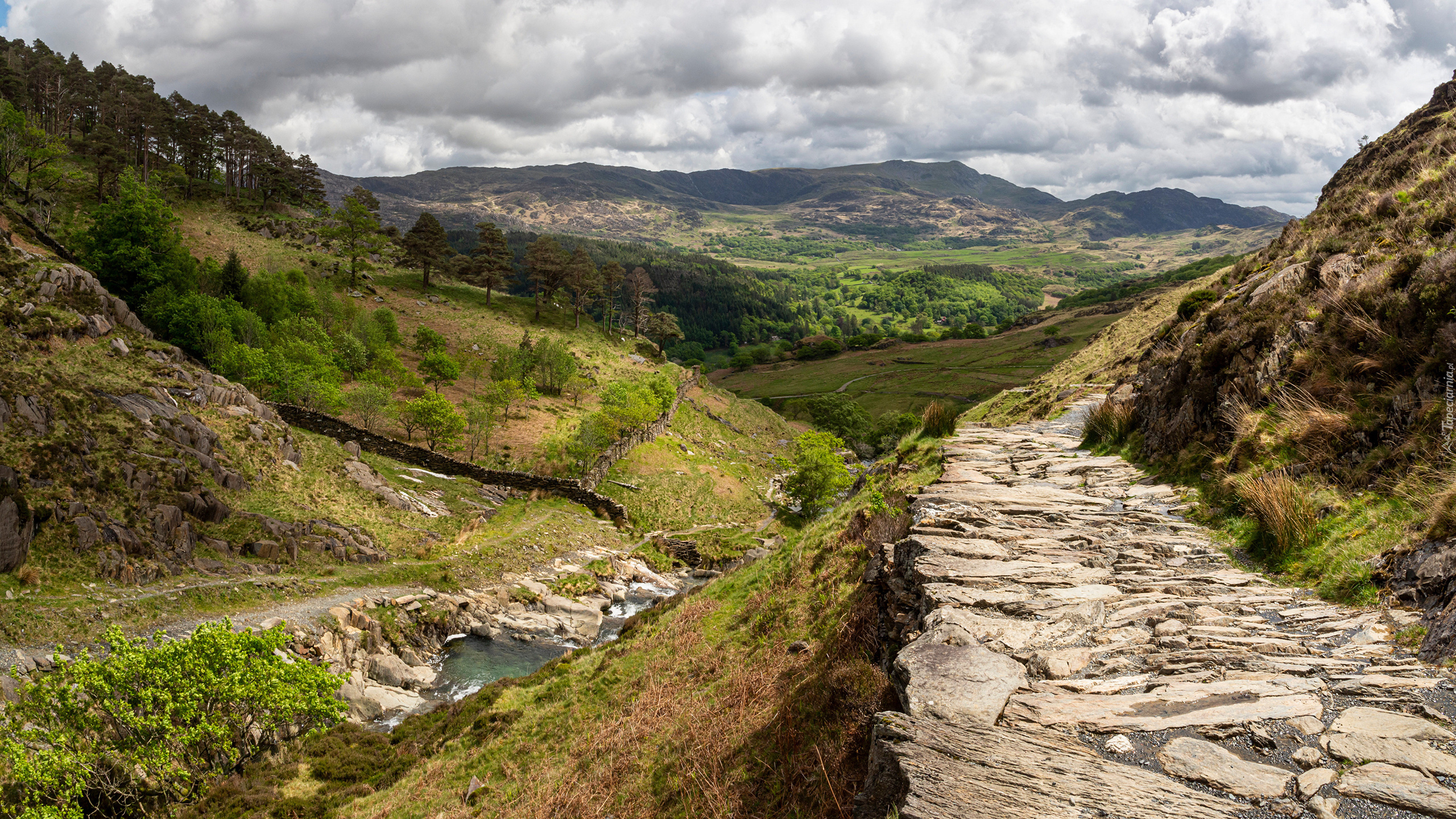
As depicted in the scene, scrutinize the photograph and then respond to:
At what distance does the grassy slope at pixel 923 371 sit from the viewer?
407ft

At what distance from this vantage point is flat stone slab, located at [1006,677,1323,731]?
530cm

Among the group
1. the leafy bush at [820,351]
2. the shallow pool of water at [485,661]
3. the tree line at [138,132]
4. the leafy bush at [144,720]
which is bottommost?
the shallow pool of water at [485,661]

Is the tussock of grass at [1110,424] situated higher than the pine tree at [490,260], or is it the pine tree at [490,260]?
the pine tree at [490,260]

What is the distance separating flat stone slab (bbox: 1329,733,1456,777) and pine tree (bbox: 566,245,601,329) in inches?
3248

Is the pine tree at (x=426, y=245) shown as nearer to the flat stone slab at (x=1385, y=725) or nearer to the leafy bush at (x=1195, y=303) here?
the leafy bush at (x=1195, y=303)

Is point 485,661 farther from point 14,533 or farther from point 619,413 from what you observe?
point 619,413

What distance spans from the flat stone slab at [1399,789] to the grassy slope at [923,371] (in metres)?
110

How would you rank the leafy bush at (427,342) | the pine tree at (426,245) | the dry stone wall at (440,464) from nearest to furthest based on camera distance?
the dry stone wall at (440,464)
the leafy bush at (427,342)
the pine tree at (426,245)

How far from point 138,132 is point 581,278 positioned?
167 feet

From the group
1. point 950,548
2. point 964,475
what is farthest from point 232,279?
point 950,548

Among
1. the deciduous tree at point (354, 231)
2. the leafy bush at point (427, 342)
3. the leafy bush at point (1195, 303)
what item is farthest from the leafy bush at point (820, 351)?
the leafy bush at point (1195, 303)

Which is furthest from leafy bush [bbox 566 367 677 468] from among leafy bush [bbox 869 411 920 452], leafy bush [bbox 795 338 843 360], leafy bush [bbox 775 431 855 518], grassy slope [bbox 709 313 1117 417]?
leafy bush [bbox 795 338 843 360]

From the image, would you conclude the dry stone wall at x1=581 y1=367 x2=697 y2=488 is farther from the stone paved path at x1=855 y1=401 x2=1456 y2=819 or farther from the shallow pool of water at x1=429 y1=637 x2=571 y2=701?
the stone paved path at x1=855 y1=401 x2=1456 y2=819

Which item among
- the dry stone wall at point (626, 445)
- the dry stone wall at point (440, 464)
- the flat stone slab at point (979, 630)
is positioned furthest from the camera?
the dry stone wall at point (626, 445)
